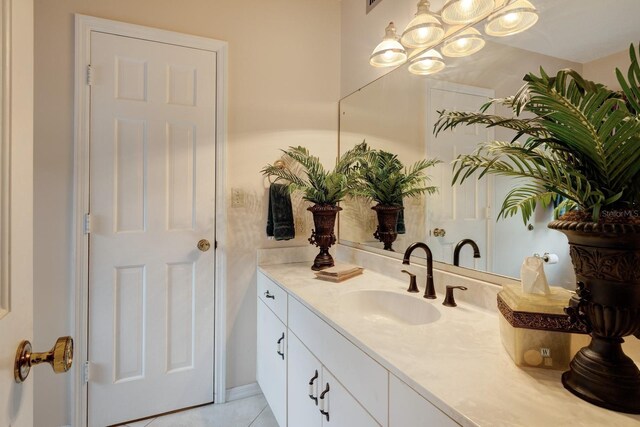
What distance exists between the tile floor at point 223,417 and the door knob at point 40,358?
4.89ft

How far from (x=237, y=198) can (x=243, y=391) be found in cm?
123

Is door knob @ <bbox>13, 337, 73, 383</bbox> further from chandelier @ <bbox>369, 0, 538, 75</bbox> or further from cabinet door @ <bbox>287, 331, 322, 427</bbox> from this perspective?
chandelier @ <bbox>369, 0, 538, 75</bbox>

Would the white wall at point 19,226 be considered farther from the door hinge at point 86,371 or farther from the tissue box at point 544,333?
the door hinge at point 86,371

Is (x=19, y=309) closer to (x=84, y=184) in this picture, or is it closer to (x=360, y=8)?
(x=84, y=184)

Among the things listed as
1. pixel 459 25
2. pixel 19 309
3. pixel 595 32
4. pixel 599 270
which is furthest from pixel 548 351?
pixel 459 25

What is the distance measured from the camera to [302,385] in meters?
1.35

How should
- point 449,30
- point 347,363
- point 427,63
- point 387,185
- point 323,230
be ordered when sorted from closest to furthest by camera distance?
1. point 347,363
2. point 449,30
3. point 427,63
4. point 387,185
5. point 323,230

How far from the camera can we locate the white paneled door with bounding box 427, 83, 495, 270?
1245mm

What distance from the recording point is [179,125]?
6.21 feet

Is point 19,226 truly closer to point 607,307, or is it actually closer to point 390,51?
point 607,307

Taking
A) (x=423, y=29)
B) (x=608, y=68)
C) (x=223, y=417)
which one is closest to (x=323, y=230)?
(x=423, y=29)

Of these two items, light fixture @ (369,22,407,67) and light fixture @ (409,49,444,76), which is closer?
light fixture @ (409,49,444,76)

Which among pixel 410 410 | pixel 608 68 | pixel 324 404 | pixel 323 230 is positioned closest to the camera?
pixel 410 410

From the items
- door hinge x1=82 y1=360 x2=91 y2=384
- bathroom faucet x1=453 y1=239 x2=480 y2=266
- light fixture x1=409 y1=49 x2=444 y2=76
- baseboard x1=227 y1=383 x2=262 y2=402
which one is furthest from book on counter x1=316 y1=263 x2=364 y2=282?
door hinge x1=82 y1=360 x2=91 y2=384
